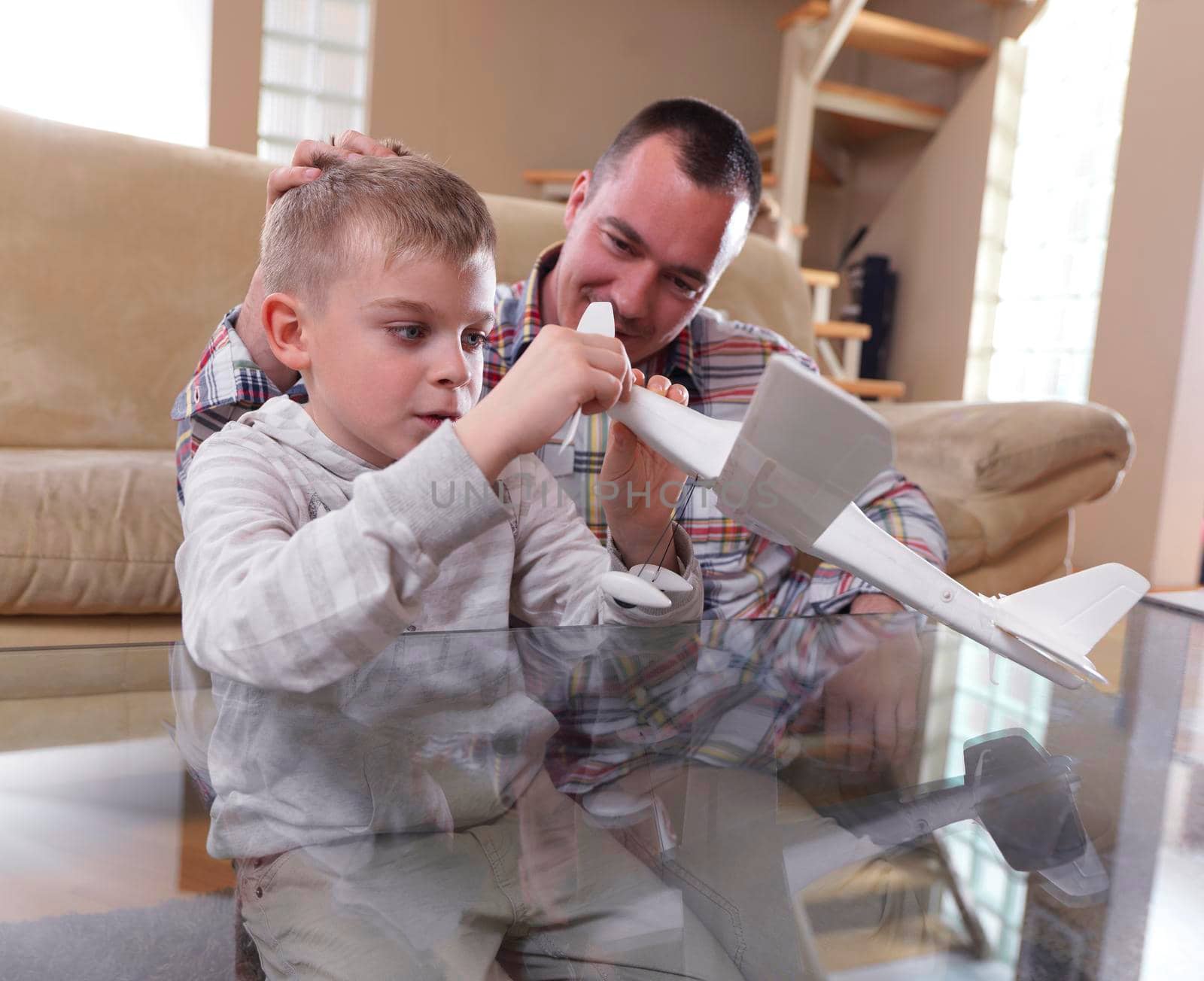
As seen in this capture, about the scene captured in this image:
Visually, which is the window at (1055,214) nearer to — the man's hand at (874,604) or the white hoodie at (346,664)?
the man's hand at (874,604)

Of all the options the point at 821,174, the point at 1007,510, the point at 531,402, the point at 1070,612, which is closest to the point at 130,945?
the point at 531,402

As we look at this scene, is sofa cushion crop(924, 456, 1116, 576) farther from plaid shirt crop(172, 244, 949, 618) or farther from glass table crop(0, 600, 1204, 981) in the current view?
glass table crop(0, 600, 1204, 981)

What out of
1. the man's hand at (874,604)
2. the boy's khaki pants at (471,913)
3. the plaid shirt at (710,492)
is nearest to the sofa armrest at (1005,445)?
the plaid shirt at (710,492)

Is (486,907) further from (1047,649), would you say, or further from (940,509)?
(940,509)

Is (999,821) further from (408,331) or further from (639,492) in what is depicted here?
(408,331)

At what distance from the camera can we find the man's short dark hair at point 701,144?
101 cm

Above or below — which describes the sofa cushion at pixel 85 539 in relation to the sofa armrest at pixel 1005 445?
below

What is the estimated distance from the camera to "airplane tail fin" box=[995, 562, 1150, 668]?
61 centimetres

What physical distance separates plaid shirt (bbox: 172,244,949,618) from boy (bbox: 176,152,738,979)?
197 mm

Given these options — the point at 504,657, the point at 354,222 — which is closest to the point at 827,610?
the point at 504,657

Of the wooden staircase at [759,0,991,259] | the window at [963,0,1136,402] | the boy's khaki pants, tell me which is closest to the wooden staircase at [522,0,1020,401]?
the wooden staircase at [759,0,991,259]

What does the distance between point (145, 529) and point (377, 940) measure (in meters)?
0.89

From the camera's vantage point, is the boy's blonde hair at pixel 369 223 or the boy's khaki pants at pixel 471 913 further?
the boy's blonde hair at pixel 369 223

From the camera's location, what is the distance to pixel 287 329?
68cm
